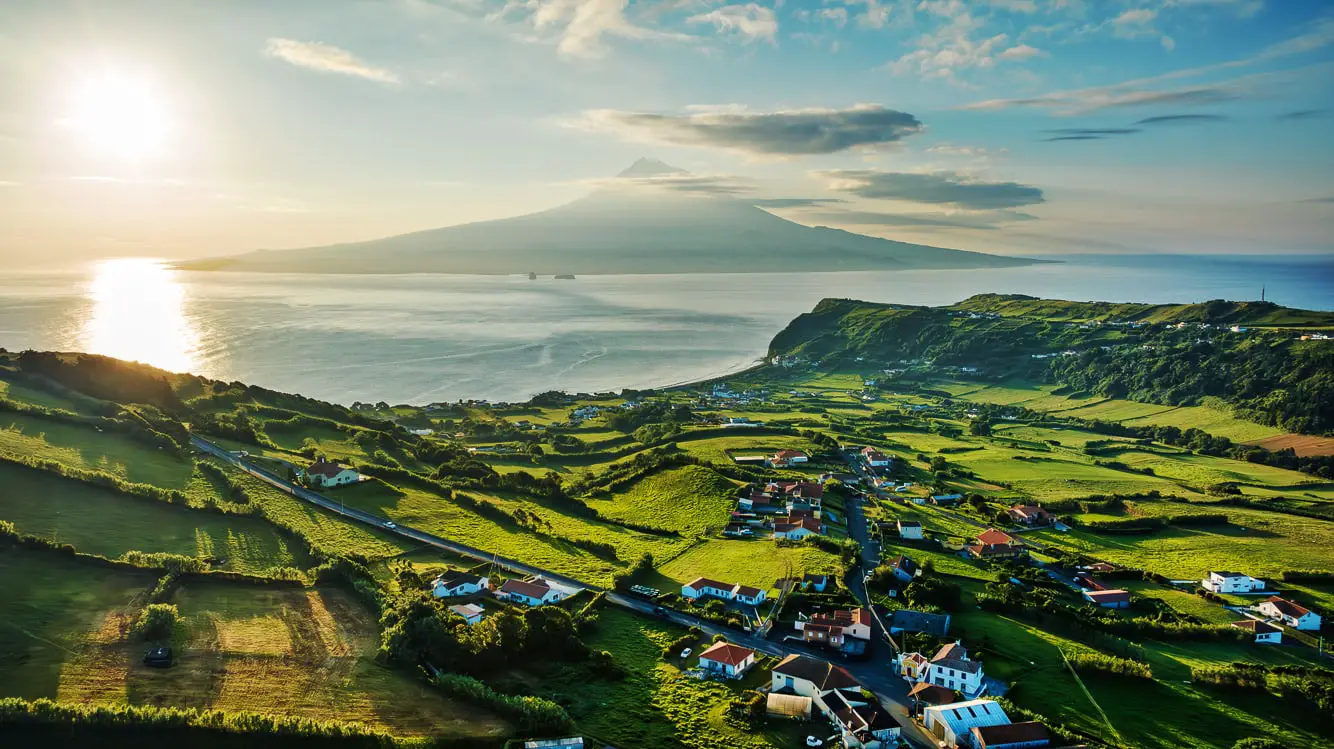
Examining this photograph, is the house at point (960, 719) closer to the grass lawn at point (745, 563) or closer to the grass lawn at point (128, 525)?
the grass lawn at point (745, 563)

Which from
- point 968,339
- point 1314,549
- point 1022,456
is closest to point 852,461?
point 1022,456

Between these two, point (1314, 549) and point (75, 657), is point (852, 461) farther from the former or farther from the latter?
point (75, 657)

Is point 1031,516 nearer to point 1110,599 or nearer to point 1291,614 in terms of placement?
point 1110,599

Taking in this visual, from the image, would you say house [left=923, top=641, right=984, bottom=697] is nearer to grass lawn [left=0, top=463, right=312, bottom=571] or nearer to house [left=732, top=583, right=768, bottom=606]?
house [left=732, top=583, right=768, bottom=606]

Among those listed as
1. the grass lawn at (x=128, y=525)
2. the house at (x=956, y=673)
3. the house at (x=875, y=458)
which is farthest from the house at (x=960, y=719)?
the house at (x=875, y=458)

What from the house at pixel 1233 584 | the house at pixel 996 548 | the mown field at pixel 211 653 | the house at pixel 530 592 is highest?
the mown field at pixel 211 653

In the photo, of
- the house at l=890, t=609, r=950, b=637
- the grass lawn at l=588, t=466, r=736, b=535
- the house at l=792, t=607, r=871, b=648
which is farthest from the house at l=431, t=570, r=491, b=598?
the house at l=890, t=609, r=950, b=637
